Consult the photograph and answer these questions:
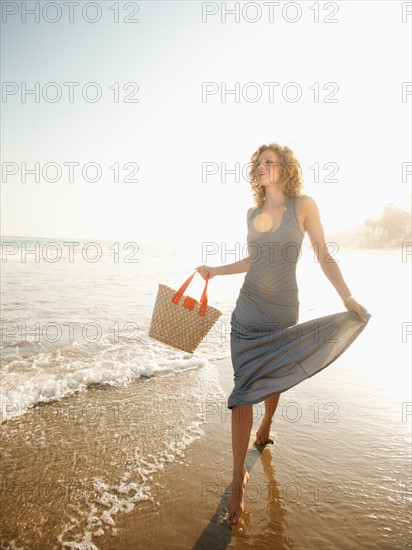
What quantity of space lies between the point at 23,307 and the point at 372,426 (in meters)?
8.37

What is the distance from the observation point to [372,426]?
3770mm

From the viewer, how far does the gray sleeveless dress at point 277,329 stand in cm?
263

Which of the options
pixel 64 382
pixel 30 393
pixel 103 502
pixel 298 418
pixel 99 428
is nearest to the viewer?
pixel 103 502

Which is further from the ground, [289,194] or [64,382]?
[289,194]

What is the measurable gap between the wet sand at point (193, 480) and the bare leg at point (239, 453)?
11 cm

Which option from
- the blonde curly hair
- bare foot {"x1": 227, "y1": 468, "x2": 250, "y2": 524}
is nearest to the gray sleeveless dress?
the blonde curly hair

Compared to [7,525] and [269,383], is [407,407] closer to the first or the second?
[269,383]

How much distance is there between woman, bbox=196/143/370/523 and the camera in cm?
260

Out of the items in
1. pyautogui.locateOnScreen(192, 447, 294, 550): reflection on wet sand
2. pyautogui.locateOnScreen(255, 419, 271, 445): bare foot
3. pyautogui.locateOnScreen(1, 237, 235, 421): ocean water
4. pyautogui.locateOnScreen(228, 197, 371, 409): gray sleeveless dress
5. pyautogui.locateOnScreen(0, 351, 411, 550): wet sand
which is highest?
pyautogui.locateOnScreen(228, 197, 371, 409): gray sleeveless dress

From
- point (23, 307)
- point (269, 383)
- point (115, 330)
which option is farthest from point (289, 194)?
point (23, 307)

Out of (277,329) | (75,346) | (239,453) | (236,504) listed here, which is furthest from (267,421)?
(75,346)

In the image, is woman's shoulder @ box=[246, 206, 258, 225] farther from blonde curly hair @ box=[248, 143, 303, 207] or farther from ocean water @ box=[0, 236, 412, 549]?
ocean water @ box=[0, 236, 412, 549]

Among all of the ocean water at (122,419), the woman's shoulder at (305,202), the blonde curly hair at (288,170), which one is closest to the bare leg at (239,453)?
the ocean water at (122,419)

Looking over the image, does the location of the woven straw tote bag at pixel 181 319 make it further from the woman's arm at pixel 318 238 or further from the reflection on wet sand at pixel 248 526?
the reflection on wet sand at pixel 248 526
